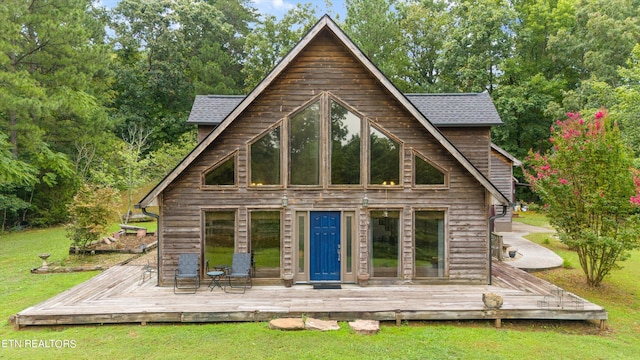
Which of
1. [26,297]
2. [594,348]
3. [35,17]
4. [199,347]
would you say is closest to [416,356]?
[594,348]

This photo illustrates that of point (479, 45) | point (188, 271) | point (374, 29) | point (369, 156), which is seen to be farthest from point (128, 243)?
point (479, 45)

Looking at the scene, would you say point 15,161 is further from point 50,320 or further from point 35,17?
point 50,320

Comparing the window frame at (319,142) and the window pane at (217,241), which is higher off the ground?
the window frame at (319,142)

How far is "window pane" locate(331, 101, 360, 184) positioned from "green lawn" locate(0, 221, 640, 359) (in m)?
3.96

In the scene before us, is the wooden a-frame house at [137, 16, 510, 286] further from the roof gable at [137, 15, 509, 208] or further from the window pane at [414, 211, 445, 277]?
the roof gable at [137, 15, 509, 208]

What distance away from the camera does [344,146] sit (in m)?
9.66

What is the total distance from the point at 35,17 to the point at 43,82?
3.59 meters

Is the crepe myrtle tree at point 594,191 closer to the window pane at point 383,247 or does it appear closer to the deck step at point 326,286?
the window pane at point 383,247

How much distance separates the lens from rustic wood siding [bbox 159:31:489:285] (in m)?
9.42

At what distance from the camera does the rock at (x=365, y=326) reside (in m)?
6.92

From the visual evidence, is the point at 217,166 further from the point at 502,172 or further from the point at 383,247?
the point at 502,172

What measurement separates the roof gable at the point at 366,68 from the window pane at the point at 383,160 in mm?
989

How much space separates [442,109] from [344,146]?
3768 mm

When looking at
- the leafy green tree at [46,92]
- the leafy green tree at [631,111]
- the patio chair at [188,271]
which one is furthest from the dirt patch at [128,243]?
the leafy green tree at [631,111]
